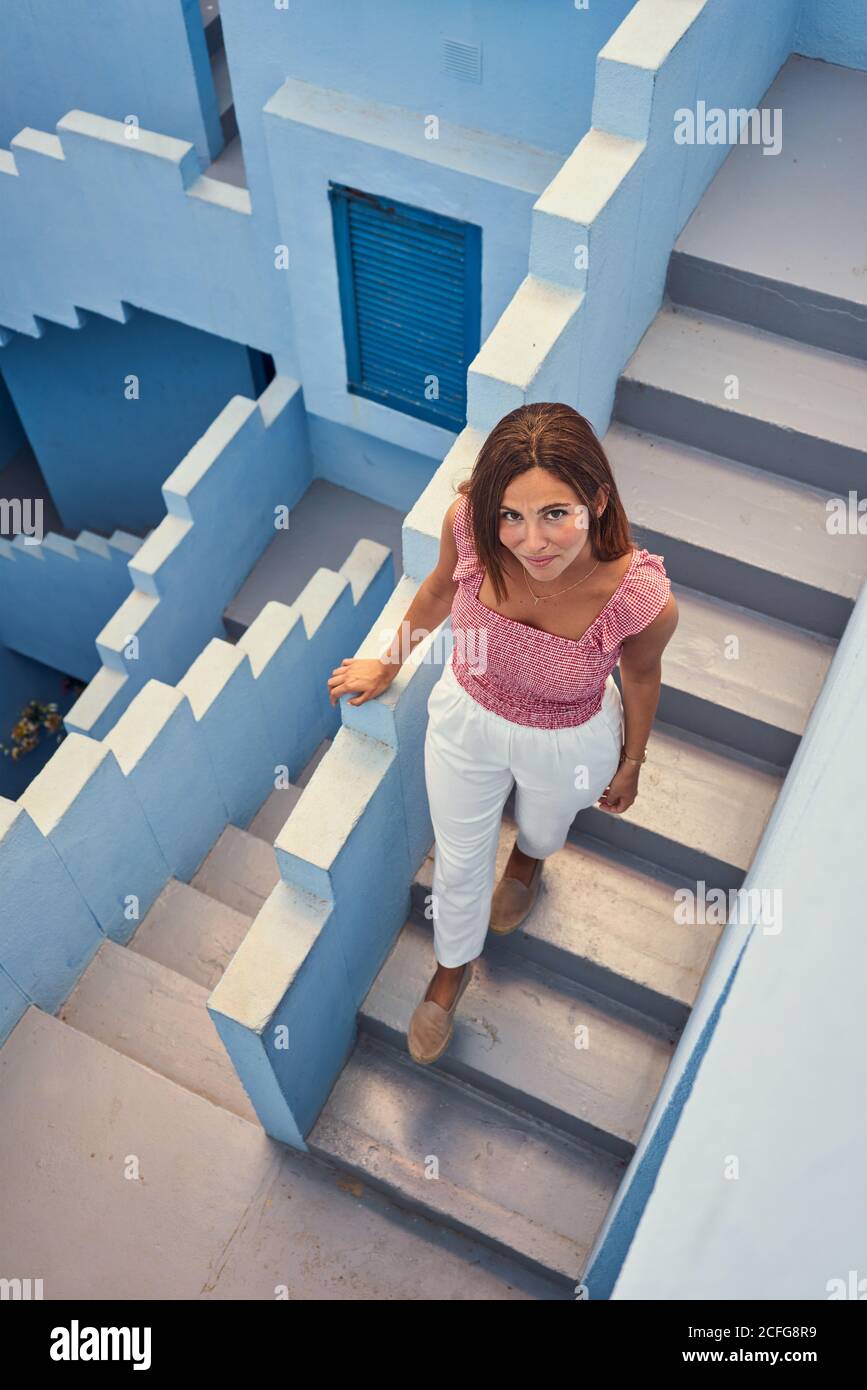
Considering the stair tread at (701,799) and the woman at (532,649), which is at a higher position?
the stair tread at (701,799)

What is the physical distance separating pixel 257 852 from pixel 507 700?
2654mm

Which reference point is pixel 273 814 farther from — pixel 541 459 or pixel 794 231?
pixel 541 459

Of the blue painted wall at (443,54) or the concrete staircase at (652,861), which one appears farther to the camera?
the blue painted wall at (443,54)

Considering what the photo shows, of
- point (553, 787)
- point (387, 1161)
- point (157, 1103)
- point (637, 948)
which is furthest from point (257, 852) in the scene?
point (553, 787)

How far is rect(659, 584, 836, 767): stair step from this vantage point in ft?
13.1

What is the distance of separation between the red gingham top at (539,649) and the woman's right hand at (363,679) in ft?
0.90

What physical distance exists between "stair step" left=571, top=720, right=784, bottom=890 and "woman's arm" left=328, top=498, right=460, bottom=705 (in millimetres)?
941

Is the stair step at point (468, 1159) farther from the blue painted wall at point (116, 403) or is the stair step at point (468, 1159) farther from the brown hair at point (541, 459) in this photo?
the blue painted wall at point (116, 403)

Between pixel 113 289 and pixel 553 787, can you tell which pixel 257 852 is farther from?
pixel 113 289

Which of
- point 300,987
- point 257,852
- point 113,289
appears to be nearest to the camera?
point 300,987

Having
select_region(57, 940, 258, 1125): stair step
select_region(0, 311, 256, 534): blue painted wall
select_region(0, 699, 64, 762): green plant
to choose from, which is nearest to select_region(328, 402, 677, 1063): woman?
select_region(57, 940, 258, 1125): stair step

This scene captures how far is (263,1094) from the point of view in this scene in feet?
13.0

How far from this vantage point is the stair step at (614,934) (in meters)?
4.02

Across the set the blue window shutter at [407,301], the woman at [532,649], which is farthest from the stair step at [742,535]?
the blue window shutter at [407,301]
